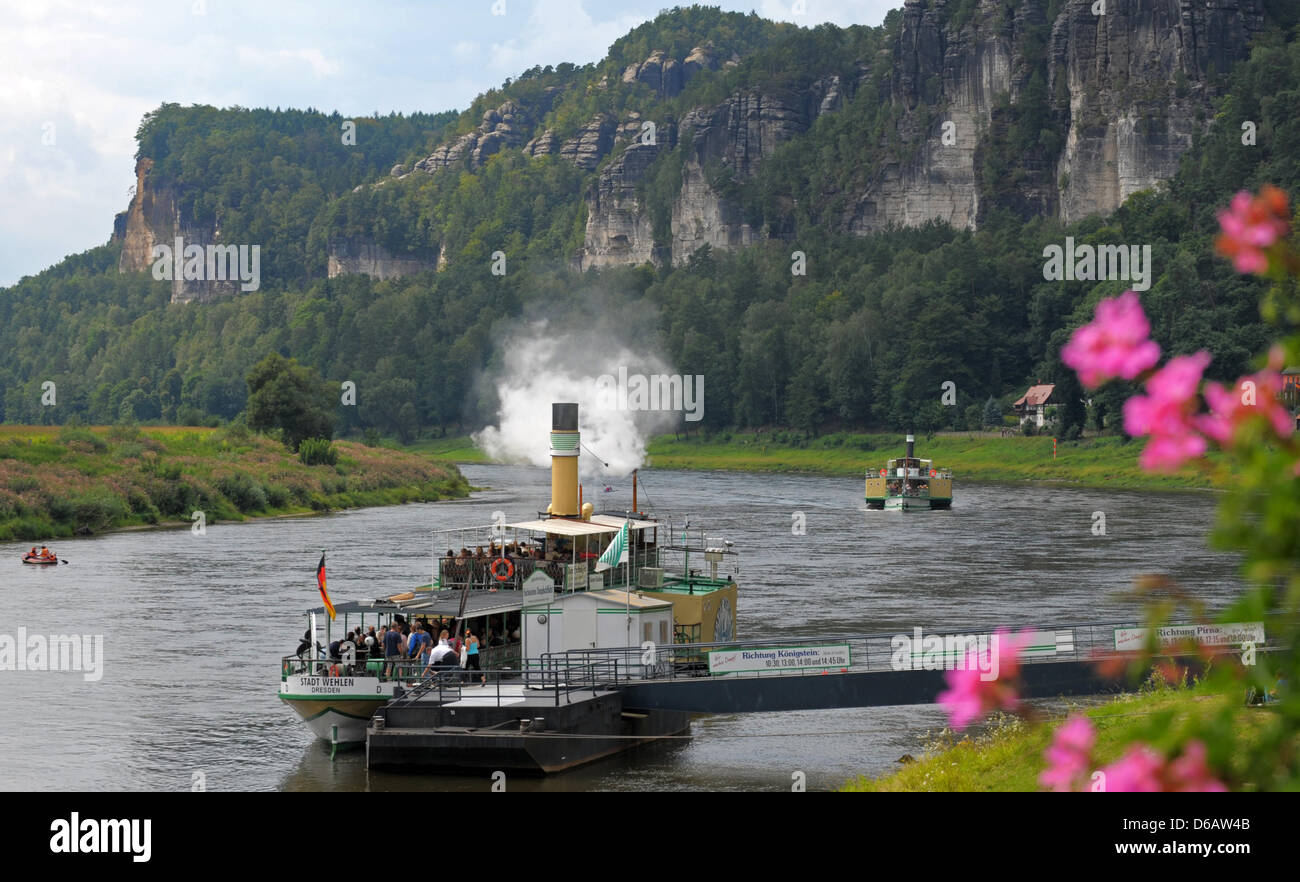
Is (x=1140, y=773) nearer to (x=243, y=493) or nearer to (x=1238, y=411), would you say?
(x=1238, y=411)

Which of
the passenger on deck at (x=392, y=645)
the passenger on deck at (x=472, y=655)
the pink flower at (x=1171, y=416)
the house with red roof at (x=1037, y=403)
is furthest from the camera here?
the house with red roof at (x=1037, y=403)

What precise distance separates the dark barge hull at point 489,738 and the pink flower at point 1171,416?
77.1 feet

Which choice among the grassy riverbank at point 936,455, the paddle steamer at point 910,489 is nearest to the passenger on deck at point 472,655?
the paddle steamer at point 910,489

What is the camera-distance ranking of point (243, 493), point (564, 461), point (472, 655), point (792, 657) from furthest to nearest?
point (243, 493), point (564, 461), point (472, 655), point (792, 657)

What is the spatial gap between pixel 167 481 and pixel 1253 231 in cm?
9168

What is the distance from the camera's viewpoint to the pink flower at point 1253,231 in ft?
17.2

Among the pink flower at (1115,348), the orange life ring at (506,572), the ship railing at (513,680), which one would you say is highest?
the pink flower at (1115,348)

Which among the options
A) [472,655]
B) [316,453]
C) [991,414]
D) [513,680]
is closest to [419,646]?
[472,655]

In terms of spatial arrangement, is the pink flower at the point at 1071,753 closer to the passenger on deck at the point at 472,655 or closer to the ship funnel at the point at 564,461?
the passenger on deck at the point at 472,655

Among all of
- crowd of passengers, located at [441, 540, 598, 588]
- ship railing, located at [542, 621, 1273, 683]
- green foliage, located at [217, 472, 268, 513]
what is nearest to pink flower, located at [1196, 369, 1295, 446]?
ship railing, located at [542, 621, 1273, 683]

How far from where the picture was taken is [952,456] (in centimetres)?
14400
